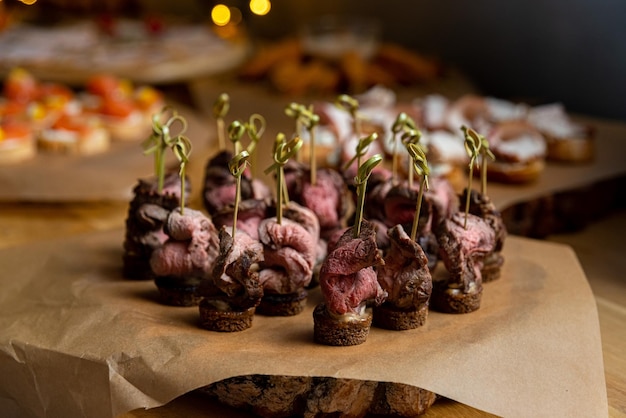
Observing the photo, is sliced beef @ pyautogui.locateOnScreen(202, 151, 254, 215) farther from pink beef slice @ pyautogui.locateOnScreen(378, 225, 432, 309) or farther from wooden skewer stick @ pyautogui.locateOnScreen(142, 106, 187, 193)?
pink beef slice @ pyautogui.locateOnScreen(378, 225, 432, 309)

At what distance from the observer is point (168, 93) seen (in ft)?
12.3

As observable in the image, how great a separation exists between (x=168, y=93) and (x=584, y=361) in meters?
2.60

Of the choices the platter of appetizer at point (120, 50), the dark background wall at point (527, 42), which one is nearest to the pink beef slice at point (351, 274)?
the dark background wall at point (527, 42)

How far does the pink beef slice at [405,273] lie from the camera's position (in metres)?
1.51

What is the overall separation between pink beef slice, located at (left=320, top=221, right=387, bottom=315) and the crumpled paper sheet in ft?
0.25

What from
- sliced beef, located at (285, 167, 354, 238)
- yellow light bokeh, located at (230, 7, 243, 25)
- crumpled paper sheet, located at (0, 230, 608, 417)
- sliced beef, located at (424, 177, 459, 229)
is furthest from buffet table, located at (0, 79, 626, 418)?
yellow light bokeh, located at (230, 7, 243, 25)

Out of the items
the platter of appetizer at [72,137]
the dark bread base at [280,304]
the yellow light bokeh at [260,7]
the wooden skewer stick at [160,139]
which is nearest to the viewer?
the dark bread base at [280,304]

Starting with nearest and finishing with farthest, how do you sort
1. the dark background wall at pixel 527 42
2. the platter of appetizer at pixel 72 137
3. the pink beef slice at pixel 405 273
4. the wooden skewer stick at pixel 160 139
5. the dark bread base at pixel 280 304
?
the pink beef slice at pixel 405 273, the dark bread base at pixel 280 304, the wooden skewer stick at pixel 160 139, the platter of appetizer at pixel 72 137, the dark background wall at pixel 527 42

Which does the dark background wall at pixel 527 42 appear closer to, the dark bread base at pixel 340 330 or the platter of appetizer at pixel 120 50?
the platter of appetizer at pixel 120 50

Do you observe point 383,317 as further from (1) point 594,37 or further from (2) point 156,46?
(2) point 156,46

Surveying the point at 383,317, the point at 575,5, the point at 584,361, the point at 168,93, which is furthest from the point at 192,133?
the point at 584,361

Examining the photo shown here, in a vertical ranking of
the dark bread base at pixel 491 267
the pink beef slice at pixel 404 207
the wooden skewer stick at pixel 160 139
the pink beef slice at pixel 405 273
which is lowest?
the dark bread base at pixel 491 267

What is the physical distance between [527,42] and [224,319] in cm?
230

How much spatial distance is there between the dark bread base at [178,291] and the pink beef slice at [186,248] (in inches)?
0.7
